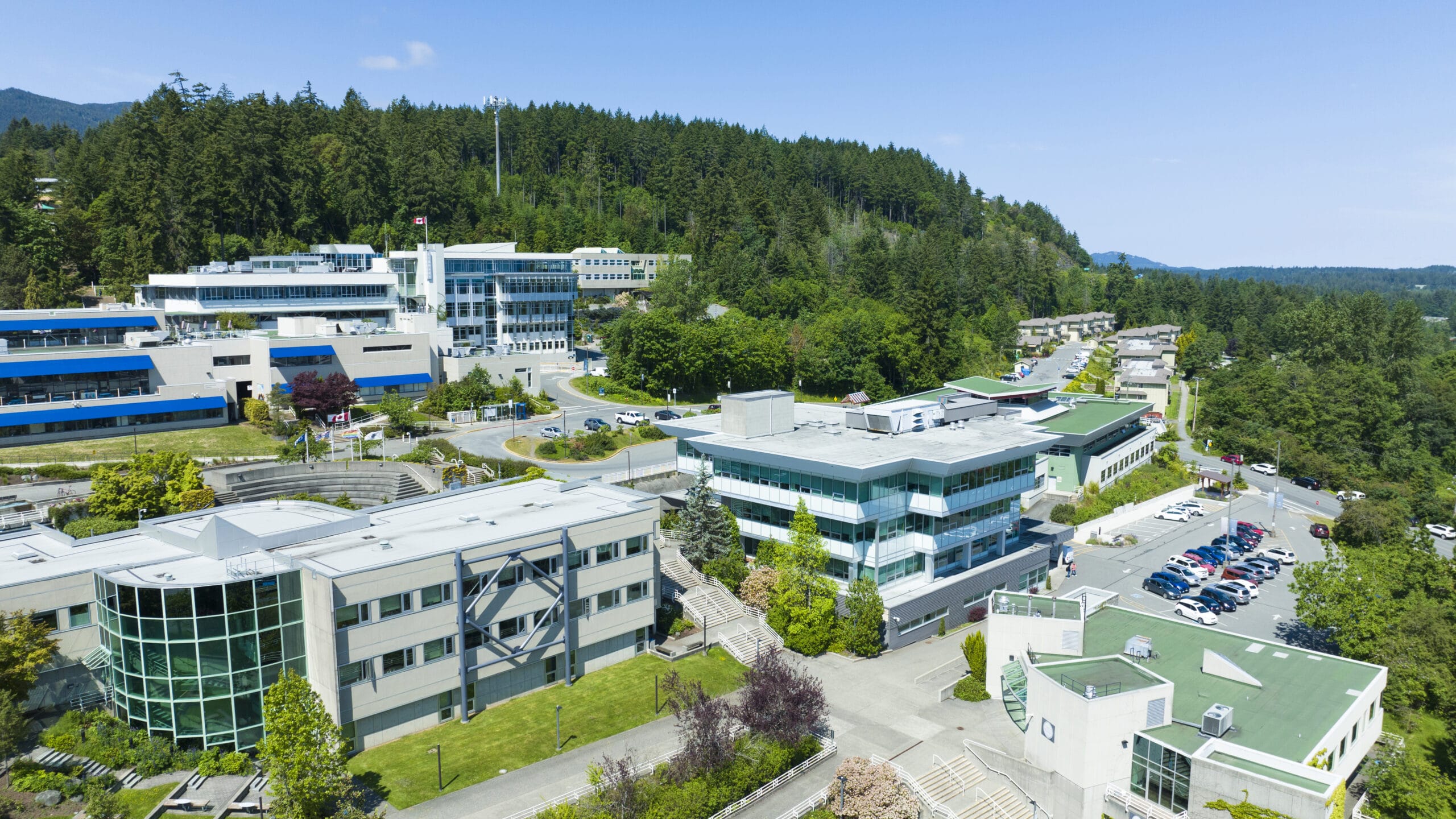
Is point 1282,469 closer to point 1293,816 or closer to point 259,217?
point 1293,816

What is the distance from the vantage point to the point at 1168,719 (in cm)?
3030

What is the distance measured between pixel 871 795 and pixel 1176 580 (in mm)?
32388

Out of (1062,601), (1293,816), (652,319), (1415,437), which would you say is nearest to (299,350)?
(652,319)

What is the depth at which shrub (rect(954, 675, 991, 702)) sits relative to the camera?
3650 cm

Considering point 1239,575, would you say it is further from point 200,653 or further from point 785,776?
point 200,653

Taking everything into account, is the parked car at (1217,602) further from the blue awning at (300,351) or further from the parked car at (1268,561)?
the blue awning at (300,351)

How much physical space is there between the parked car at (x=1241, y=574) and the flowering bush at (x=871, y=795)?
35.8m

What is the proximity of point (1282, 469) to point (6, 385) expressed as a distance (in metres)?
107

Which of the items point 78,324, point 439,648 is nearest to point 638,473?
point 439,648

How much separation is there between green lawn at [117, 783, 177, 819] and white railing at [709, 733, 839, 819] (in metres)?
16.5

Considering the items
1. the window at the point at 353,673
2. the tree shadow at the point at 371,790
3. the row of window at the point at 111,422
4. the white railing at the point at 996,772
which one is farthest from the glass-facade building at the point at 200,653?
the row of window at the point at 111,422

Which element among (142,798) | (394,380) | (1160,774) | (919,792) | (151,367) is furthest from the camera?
(394,380)

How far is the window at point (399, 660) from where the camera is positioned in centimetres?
3095

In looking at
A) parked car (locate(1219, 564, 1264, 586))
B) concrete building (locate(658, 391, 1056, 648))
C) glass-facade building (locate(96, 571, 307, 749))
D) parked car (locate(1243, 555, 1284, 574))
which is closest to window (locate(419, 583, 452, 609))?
glass-facade building (locate(96, 571, 307, 749))
